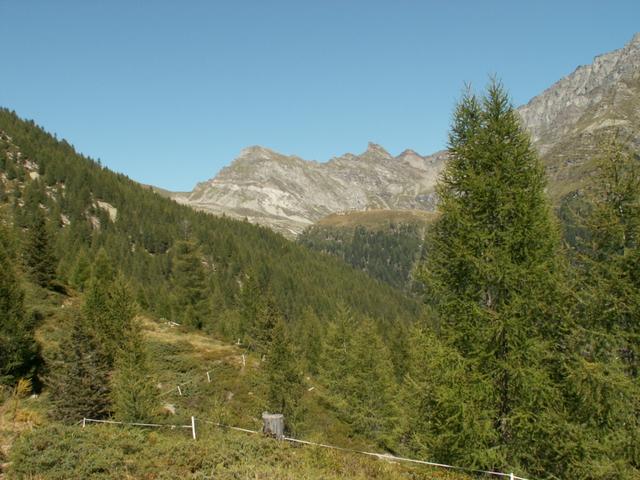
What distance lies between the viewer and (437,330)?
12.7 m

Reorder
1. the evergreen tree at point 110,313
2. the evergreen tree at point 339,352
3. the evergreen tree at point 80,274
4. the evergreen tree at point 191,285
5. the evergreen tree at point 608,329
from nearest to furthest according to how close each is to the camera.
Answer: the evergreen tree at point 608,329 → the evergreen tree at point 110,313 → the evergreen tree at point 339,352 → the evergreen tree at point 80,274 → the evergreen tree at point 191,285

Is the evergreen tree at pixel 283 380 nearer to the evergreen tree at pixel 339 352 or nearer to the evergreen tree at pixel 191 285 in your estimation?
the evergreen tree at pixel 339 352

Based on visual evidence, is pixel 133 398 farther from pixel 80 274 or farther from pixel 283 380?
pixel 80 274

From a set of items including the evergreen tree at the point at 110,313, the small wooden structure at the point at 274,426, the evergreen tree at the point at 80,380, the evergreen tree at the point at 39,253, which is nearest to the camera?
the small wooden structure at the point at 274,426

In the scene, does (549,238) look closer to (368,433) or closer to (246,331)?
(368,433)

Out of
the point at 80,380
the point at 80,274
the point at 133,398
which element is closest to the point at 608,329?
the point at 133,398

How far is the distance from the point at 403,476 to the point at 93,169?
16761 cm

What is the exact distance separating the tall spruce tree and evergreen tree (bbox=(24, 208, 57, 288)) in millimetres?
51554

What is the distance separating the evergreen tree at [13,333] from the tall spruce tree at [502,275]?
26784mm

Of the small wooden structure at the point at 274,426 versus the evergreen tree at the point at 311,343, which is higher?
the small wooden structure at the point at 274,426

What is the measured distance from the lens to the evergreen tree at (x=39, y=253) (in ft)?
165

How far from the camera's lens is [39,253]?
5072 centimetres

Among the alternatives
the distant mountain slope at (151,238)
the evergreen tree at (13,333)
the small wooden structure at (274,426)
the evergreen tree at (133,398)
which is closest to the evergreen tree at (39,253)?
the evergreen tree at (13,333)

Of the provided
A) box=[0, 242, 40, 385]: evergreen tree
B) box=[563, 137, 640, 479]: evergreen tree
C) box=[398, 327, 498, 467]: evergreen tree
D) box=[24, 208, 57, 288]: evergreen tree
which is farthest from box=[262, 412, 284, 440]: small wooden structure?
box=[24, 208, 57, 288]: evergreen tree
